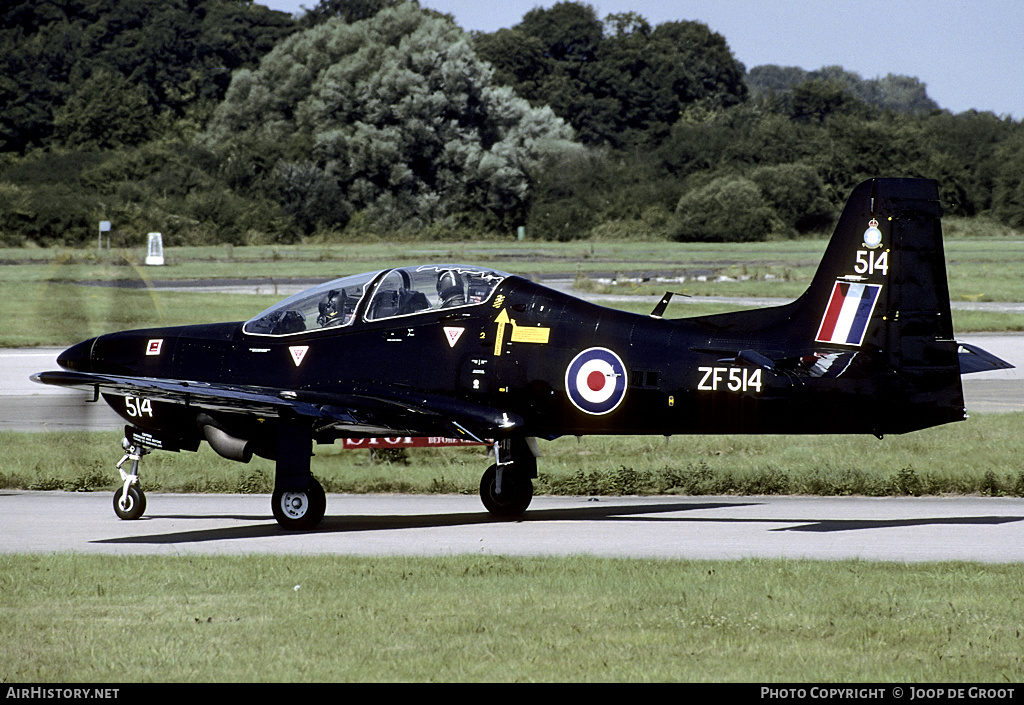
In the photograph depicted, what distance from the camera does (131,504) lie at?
47.0 feet

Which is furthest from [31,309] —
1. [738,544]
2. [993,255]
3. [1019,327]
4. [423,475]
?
[993,255]

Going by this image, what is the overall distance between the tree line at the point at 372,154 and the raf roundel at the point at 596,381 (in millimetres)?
58821

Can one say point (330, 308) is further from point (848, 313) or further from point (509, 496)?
point (848, 313)

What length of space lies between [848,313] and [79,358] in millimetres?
8918

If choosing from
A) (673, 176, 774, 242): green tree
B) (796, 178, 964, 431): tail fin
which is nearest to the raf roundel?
(796, 178, 964, 431): tail fin

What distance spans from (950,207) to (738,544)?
81029 millimetres

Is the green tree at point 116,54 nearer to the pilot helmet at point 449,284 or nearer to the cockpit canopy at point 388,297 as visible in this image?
the cockpit canopy at point 388,297

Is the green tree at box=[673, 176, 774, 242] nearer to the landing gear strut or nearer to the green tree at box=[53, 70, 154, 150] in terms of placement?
the green tree at box=[53, 70, 154, 150]

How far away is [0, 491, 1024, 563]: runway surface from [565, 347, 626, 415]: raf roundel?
1.38 metres

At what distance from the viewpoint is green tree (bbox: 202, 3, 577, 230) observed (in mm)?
81312

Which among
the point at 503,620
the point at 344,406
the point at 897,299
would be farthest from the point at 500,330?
the point at 503,620

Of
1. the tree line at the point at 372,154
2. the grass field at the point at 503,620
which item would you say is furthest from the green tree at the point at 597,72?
the grass field at the point at 503,620

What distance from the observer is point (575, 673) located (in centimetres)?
722

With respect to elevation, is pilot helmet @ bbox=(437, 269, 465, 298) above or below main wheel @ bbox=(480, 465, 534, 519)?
above
